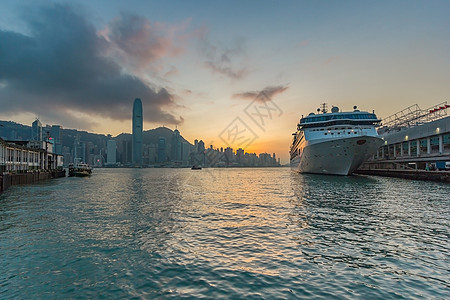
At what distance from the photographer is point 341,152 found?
5828 centimetres

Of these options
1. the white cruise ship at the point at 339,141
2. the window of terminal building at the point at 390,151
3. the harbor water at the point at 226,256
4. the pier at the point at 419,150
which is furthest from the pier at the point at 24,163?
the window of terminal building at the point at 390,151

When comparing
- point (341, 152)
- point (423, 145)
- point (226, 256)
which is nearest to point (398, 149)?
point (423, 145)

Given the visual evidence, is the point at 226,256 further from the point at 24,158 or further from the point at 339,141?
the point at 24,158

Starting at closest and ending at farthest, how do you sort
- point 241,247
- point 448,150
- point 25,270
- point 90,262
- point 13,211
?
point 25,270, point 90,262, point 241,247, point 13,211, point 448,150

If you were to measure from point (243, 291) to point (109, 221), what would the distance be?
14.4 metres

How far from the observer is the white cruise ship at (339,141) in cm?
5597

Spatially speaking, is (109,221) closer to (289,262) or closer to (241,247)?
(241,247)

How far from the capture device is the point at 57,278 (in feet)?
30.5

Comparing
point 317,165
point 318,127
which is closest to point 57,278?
point 317,165

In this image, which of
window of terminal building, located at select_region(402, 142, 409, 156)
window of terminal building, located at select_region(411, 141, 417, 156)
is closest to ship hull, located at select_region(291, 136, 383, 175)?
window of terminal building, located at select_region(411, 141, 417, 156)

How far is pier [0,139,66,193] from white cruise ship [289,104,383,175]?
216 feet

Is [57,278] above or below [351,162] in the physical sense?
below

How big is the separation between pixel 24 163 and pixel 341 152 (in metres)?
81.8

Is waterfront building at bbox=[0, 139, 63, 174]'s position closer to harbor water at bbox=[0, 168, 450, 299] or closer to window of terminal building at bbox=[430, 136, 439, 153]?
harbor water at bbox=[0, 168, 450, 299]
